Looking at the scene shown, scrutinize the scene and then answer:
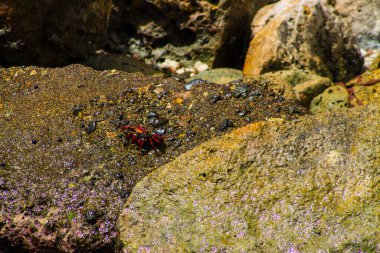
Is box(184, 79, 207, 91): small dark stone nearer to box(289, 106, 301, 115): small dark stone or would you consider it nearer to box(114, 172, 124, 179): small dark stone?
box(289, 106, 301, 115): small dark stone

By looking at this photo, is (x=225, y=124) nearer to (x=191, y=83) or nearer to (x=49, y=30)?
(x=191, y=83)

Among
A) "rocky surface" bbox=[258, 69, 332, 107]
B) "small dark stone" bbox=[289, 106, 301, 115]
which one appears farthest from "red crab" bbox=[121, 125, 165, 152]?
"rocky surface" bbox=[258, 69, 332, 107]

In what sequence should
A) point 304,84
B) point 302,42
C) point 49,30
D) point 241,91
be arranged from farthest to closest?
point 302,42 < point 49,30 < point 304,84 < point 241,91

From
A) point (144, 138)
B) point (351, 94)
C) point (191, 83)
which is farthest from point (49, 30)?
point (351, 94)

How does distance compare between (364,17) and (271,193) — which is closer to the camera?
(271,193)

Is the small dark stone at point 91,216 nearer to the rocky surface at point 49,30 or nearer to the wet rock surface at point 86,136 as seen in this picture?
the wet rock surface at point 86,136

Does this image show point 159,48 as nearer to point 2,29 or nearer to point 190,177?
point 2,29
